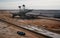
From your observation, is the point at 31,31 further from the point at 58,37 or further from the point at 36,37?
the point at 58,37

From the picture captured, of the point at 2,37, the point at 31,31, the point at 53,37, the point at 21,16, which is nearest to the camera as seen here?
the point at 53,37

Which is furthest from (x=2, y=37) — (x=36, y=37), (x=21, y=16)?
(x=21, y=16)

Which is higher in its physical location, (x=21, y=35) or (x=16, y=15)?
(x=21, y=35)

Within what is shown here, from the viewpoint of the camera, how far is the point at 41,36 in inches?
335

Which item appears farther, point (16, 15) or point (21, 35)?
point (16, 15)

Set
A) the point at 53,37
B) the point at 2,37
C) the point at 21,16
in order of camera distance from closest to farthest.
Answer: the point at 53,37
the point at 2,37
the point at 21,16

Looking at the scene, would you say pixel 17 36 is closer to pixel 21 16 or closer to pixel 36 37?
pixel 36 37

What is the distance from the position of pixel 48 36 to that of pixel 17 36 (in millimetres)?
1996

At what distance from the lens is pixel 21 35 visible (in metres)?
8.83

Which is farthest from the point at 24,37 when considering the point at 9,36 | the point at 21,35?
the point at 9,36

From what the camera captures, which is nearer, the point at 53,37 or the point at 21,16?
the point at 53,37

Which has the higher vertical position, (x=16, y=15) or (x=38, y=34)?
(x=38, y=34)

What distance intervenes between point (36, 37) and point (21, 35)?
43.7 inches

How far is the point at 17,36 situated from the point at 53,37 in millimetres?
2309
